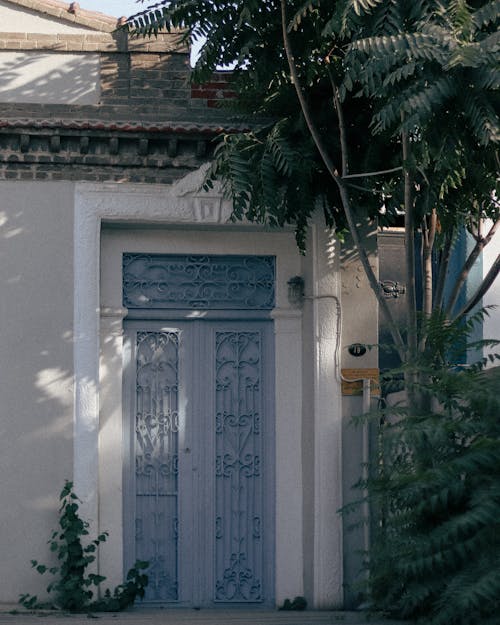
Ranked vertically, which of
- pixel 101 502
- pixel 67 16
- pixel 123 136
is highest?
pixel 67 16

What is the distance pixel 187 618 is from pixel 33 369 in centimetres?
222

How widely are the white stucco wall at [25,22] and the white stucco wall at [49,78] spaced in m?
0.22

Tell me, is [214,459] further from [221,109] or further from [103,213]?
[221,109]

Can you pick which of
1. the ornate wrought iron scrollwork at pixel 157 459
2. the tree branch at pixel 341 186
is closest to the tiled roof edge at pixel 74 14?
the tree branch at pixel 341 186

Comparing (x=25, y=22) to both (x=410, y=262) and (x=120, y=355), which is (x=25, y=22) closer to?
(x=120, y=355)

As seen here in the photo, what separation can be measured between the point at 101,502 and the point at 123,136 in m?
2.87

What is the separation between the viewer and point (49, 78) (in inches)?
395

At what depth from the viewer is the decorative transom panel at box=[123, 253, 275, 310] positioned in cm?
1019

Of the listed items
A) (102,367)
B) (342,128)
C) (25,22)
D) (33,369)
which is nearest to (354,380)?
(102,367)

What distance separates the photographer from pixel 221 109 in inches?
400

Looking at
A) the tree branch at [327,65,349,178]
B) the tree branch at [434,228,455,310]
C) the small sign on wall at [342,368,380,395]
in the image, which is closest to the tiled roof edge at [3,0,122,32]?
the tree branch at [327,65,349,178]

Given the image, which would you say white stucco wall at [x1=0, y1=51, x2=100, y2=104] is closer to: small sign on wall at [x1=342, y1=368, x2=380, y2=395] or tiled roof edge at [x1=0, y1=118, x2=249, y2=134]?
tiled roof edge at [x1=0, y1=118, x2=249, y2=134]

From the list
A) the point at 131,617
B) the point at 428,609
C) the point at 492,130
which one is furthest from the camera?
the point at 131,617

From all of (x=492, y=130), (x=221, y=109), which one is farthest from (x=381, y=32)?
(x=221, y=109)
